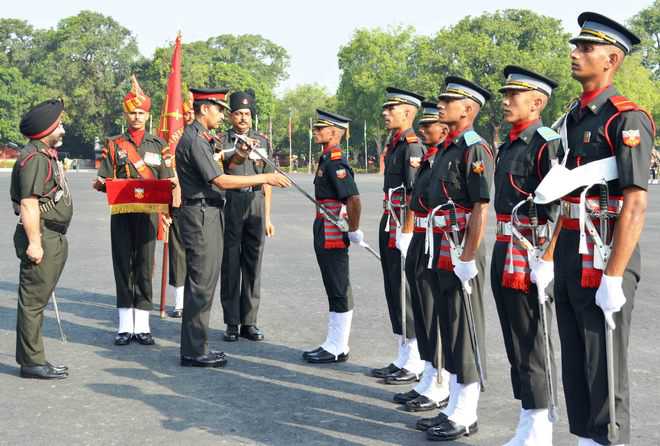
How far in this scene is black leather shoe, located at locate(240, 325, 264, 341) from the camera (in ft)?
26.5

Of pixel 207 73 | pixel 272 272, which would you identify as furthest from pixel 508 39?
pixel 272 272

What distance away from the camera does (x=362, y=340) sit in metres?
7.91

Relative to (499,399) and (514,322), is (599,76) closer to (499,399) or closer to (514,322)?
(514,322)

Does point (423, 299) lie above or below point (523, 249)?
below

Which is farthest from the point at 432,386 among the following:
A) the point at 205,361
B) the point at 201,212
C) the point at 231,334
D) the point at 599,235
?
the point at 231,334

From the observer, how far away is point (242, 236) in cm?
852

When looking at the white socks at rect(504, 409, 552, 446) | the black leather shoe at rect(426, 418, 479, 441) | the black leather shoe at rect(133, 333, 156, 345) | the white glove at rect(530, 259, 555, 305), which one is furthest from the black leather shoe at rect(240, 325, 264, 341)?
the white glove at rect(530, 259, 555, 305)

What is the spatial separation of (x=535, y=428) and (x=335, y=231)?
3077mm

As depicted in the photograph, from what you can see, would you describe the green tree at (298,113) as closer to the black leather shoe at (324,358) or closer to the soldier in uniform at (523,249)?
the black leather shoe at (324,358)

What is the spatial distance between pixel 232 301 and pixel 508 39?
234 ft

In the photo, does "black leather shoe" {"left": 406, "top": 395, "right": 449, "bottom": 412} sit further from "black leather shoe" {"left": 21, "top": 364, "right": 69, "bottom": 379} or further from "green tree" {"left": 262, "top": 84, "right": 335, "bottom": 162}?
"green tree" {"left": 262, "top": 84, "right": 335, "bottom": 162}

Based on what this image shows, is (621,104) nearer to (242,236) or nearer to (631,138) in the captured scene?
(631,138)

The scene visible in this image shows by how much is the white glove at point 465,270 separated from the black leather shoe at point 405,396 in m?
1.14

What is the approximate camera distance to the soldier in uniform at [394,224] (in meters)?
6.61
